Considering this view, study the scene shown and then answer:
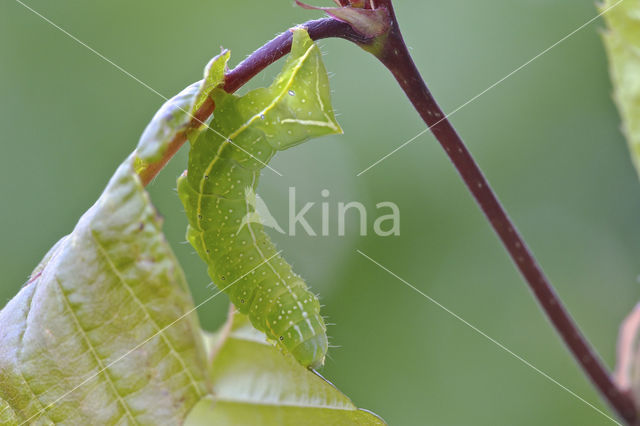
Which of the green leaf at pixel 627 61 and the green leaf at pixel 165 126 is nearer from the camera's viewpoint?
the green leaf at pixel 627 61

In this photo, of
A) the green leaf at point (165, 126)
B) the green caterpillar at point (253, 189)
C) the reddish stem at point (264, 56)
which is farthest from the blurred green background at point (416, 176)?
the green leaf at point (165, 126)

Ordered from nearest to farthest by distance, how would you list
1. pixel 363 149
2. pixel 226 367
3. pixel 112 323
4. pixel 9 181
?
pixel 112 323 < pixel 226 367 < pixel 9 181 < pixel 363 149

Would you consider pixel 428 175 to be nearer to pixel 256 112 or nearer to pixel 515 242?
pixel 256 112

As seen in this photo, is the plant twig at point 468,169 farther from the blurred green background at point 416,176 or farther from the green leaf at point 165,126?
the blurred green background at point 416,176

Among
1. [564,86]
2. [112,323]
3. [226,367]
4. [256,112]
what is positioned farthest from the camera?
[564,86]

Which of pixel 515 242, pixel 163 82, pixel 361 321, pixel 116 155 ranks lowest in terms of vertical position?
pixel 361 321

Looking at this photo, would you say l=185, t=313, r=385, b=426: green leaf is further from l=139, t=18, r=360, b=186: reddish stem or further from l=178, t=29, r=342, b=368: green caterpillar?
l=139, t=18, r=360, b=186: reddish stem

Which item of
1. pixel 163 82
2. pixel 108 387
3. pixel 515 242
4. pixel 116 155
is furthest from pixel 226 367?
pixel 163 82
